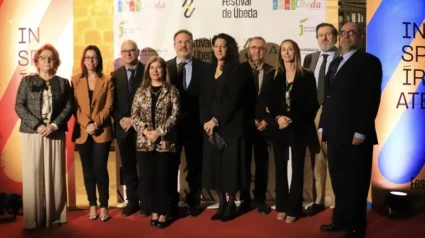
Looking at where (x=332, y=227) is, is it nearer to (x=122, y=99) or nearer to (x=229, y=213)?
(x=229, y=213)

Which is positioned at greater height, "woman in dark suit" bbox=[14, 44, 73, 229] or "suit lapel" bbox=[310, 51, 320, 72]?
"suit lapel" bbox=[310, 51, 320, 72]

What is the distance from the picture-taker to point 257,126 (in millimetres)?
4375

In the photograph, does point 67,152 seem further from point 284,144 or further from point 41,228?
point 284,144

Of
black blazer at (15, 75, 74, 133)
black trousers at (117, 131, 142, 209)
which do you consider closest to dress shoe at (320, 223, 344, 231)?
black trousers at (117, 131, 142, 209)

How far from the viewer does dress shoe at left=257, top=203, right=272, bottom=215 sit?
14.9 feet

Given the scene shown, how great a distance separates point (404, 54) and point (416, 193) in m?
1.48

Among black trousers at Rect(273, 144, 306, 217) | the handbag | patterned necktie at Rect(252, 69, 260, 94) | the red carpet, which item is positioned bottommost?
the red carpet

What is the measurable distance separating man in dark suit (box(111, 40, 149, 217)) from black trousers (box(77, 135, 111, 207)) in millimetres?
216

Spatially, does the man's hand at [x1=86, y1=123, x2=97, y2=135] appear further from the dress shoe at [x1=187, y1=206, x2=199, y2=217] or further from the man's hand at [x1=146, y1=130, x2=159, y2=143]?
the dress shoe at [x1=187, y1=206, x2=199, y2=217]

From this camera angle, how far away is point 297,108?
13.5 feet

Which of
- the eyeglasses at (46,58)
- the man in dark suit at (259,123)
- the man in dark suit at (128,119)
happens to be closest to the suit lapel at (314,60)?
the man in dark suit at (259,123)

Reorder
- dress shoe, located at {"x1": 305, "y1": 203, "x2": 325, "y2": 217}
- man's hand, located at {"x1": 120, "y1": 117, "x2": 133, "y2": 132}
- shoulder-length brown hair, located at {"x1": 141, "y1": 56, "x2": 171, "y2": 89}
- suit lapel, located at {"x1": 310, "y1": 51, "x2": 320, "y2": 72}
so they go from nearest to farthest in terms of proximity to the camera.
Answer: shoulder-length brown hair, located at {"x1": 141, "y1": 56, "x2": 171, "y2": 89} → man's hand, located at {"x1": 120, "y1": 117, "x2": 133, "y2": 132} → dress shoe, located at {"x1": 305, "y1": 203, "x2": 325, "y2": 217} → suit lapel, located at {"x1": 310, "y1": 51, "x2": 320, "y2": 72}

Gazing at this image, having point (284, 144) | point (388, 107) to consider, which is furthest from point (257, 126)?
point (388, 107)

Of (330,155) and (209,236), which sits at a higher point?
(330,155)
